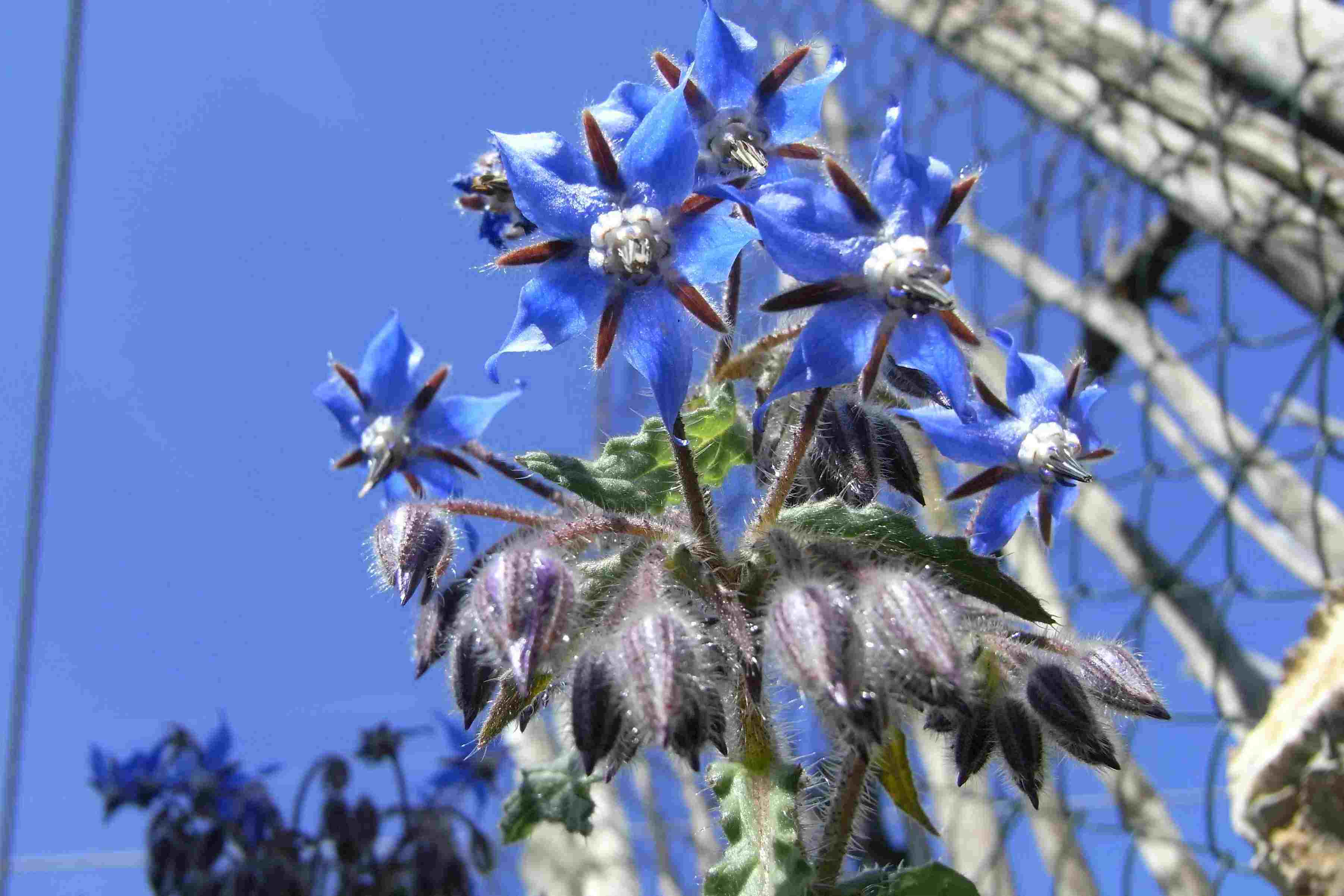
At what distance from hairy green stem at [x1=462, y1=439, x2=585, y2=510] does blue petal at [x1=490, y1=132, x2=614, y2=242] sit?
15cm

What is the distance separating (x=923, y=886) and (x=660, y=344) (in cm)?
31

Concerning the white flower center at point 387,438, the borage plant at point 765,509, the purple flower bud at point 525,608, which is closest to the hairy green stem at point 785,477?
the borage plant at point 765,509

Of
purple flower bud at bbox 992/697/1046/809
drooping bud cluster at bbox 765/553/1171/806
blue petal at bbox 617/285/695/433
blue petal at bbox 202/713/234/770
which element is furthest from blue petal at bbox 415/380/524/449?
blue petal at bbox 202/713/234/770

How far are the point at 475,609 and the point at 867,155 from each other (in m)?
1.95

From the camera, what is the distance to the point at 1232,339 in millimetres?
1384

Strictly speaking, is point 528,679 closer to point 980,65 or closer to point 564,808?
point 564,808

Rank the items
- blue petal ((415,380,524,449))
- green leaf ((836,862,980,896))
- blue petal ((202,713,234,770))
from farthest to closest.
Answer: blue petal ((202,713,234,770))
blue petal ((415,380,524,449))
green leaf ((836,862,980,896))

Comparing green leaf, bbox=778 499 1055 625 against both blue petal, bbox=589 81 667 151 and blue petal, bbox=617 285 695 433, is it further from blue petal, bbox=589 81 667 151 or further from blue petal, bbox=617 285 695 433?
blue petal, bbox=589 81 667 151

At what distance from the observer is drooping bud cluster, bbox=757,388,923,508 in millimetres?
625

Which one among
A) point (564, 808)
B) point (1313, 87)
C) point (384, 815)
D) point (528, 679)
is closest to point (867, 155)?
point (1313, 87)

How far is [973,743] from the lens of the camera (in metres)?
0.59

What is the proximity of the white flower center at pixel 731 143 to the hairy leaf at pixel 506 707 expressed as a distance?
0.30 meters

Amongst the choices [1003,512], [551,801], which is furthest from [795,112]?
[551,801]

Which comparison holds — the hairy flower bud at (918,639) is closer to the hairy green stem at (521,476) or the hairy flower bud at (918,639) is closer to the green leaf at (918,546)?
the green leaf at (918,546)
